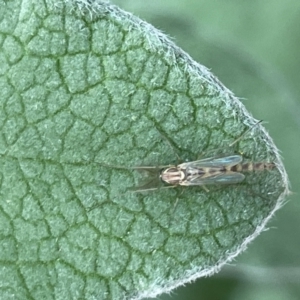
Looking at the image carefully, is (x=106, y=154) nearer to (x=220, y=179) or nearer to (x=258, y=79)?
(x=220, y=179)

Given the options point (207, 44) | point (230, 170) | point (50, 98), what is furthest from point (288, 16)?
point (50, 98)

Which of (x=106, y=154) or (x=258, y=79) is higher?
(x=258, y=79)

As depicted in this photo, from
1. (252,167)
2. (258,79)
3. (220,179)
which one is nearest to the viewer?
(252,167)

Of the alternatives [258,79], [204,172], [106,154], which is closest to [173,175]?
[204,172]

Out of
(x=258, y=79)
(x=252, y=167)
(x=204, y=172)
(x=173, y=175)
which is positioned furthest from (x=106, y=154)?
(x=258, y=79)

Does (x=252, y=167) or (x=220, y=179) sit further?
(x=220, y=179)

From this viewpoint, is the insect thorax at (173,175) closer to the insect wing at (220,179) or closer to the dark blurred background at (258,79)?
the insect wing at (220,179)

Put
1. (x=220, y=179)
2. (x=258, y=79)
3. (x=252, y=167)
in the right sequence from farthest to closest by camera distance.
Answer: (x=258, y=79) → (x=220, y=179) → (x=252, y=167)

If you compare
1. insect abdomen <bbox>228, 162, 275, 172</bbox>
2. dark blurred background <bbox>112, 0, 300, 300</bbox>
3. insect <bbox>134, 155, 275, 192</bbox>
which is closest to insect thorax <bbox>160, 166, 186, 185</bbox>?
insect <bbox>134, 155, 275, 192</bbox>

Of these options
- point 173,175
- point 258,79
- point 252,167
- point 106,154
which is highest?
point 258,79

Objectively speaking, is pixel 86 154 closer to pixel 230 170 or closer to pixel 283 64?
pixel 230 170
